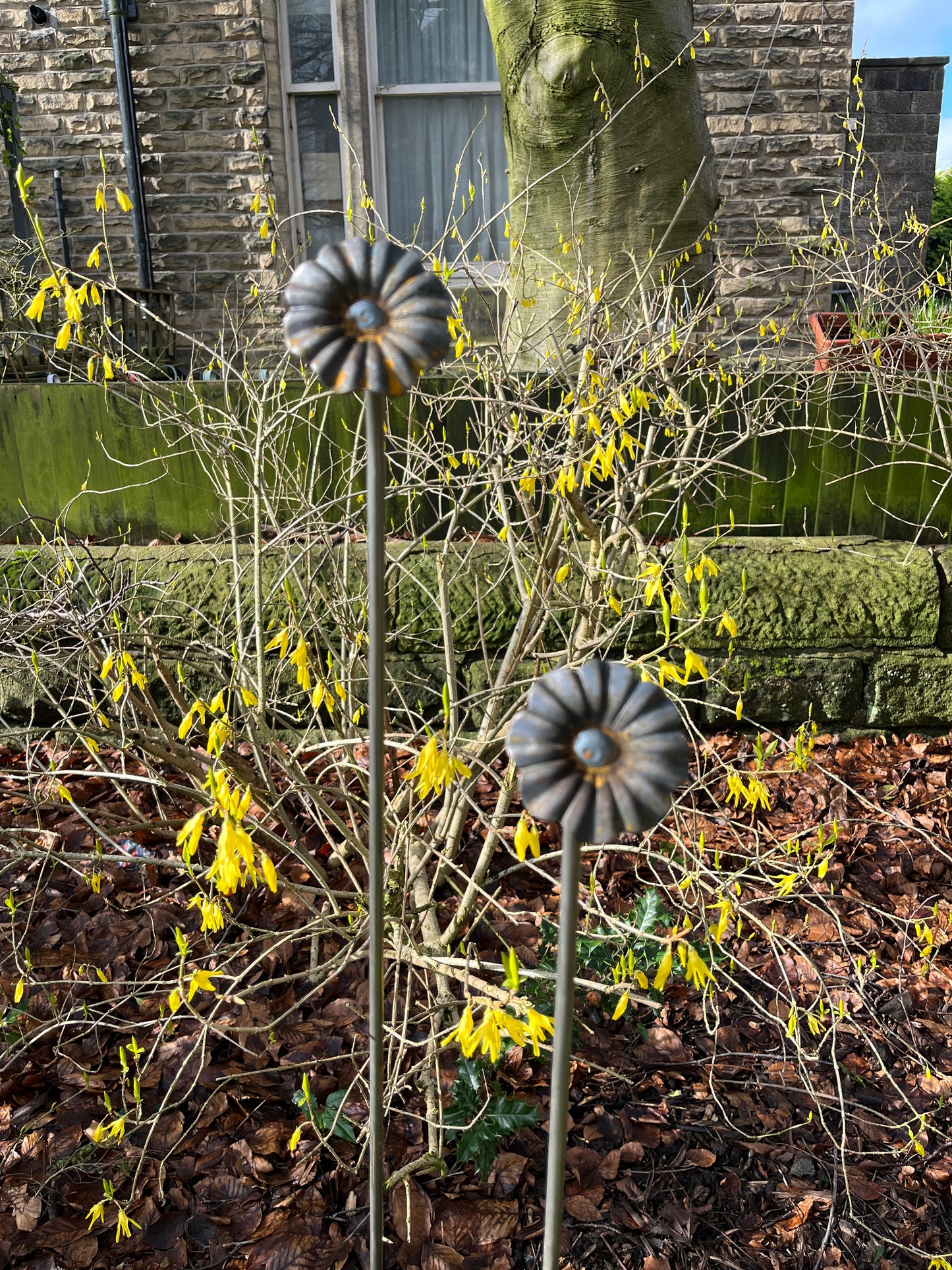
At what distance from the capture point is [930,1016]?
8.87 ft

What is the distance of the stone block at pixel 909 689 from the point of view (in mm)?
3775

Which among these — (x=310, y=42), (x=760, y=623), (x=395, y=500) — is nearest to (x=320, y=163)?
(x=310, y=42)

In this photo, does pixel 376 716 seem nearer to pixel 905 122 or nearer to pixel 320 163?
pixel 320 163

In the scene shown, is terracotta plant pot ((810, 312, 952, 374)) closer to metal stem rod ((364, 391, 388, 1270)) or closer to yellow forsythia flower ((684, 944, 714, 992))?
yellow forsythia flower ((684, 944, 714, 992))

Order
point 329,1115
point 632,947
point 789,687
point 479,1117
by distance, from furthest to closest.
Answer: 1. point 789,687
2. point 632,947
3. point 329,1115
4. point 479,1117

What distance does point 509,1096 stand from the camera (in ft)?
7.55

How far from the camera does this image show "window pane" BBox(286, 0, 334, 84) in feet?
23.3

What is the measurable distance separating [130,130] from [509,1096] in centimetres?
691

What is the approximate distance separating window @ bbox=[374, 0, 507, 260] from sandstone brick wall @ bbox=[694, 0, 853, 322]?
1655 mm

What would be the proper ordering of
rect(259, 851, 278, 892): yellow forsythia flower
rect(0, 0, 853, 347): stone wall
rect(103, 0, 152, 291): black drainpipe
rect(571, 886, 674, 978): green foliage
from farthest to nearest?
1. rect(0, 0, 853, 347): stone wall
2. rect(103, 0, 152, 291): black drainpipe
3. rect(571, 886, 674, 978): green foliage
4. rect(259, 851, 278, 892): yellow forsythia flower

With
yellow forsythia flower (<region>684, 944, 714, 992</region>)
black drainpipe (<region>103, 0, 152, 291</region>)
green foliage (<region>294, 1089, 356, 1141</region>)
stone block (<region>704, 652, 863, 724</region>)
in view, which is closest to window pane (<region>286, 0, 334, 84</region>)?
black drainpipe (<region>103, 0, 152, 291</region>)

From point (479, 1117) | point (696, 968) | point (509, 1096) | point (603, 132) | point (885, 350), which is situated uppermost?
point (603, 132)

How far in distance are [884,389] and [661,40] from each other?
5.79ft

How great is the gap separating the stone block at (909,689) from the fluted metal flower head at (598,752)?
3.19m
